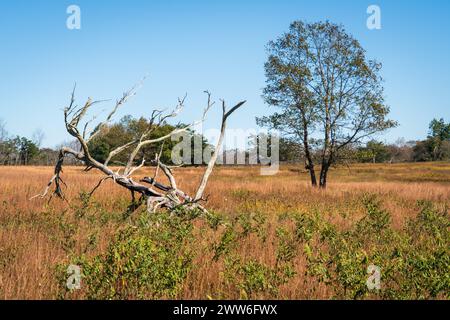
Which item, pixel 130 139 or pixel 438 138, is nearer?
pixel 130 139

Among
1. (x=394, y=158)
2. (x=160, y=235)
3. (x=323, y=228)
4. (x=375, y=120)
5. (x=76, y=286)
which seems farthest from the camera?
(x=394, y=158)

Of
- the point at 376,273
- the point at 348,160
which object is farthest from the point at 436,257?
the point at 348,160

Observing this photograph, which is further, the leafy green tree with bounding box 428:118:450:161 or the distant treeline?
the leafy green tree with bounding box 428:118:450:161

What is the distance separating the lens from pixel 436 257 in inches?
189

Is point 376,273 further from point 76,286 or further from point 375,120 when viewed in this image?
point 375,120

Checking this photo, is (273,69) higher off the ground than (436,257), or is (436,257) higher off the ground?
(273,69)

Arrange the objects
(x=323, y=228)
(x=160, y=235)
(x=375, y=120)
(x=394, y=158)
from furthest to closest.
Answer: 1. (x=394, y=158)
2. (x=375, y=120)
3. (x=323, y=228)
4. (x=160, y=235)

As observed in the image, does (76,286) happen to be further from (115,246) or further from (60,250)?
(60,250)

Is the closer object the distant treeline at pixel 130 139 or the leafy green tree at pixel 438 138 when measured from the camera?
the distant treeline at pixel 130 139
